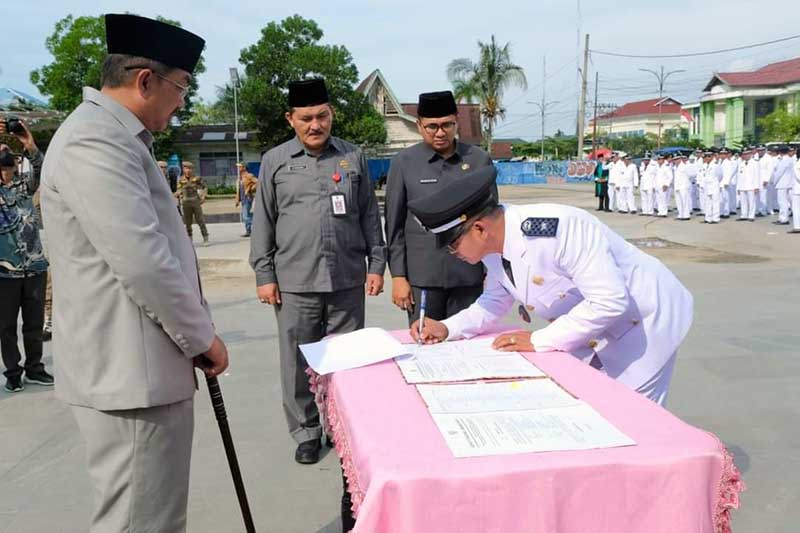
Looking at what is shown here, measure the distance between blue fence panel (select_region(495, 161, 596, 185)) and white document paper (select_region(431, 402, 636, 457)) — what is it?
41483mm

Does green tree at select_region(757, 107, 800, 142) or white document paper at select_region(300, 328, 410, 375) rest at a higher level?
green tree at select_region(757, 107, 800, 142)

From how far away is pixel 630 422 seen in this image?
169 centimetres

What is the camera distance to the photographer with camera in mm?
5027

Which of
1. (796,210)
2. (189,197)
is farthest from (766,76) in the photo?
(189,197)

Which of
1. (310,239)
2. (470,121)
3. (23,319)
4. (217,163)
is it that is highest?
(470,121)

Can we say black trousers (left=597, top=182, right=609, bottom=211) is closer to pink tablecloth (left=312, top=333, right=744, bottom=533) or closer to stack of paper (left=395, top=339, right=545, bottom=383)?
stack of paper (left=395, top=339, right=545, bottom=383)

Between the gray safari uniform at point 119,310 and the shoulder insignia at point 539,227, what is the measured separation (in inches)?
40.4

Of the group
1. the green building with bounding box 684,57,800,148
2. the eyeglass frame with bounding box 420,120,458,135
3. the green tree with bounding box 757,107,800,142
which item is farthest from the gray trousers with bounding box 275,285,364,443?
the green building with bounding box 684,57,800,148

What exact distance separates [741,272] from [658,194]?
36.1ft

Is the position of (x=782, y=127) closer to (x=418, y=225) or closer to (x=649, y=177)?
(x=649, y=177)

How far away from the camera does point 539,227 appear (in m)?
2.22

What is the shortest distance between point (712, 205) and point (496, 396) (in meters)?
17.9

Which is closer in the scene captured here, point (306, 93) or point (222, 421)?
point (222, 421)

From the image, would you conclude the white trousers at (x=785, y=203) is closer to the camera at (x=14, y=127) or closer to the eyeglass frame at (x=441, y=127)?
the eyeglass frame at (x=441, y=127)
